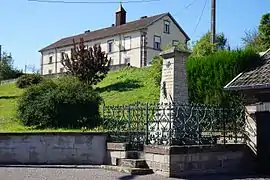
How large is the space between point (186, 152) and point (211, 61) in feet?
24.0

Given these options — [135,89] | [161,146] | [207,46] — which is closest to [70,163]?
[161,146]

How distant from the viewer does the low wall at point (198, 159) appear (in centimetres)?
1082

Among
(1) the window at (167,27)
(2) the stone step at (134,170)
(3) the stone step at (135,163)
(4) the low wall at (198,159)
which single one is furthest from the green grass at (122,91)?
(1) the window at (167,27)

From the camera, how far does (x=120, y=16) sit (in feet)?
200

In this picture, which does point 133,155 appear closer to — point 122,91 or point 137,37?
point 122,91

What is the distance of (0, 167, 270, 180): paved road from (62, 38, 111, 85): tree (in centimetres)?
2039

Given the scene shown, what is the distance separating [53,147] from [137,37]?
4079 cm

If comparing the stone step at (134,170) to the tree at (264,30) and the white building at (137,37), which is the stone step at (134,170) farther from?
the white building at (137,37)

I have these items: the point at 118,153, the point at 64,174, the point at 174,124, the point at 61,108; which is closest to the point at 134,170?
the point at 118,153

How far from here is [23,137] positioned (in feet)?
43.6

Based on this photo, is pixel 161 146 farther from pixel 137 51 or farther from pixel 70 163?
pixel 137 51

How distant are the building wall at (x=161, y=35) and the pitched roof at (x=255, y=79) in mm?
36874

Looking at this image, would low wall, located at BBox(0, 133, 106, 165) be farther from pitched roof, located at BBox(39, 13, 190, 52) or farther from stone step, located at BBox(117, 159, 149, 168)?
pitched roof, located at BBox(39, 13, 190, 52)

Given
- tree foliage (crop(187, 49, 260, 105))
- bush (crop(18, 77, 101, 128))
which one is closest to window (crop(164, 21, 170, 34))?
tree foliage (crop(187, 49, 260, 105))
